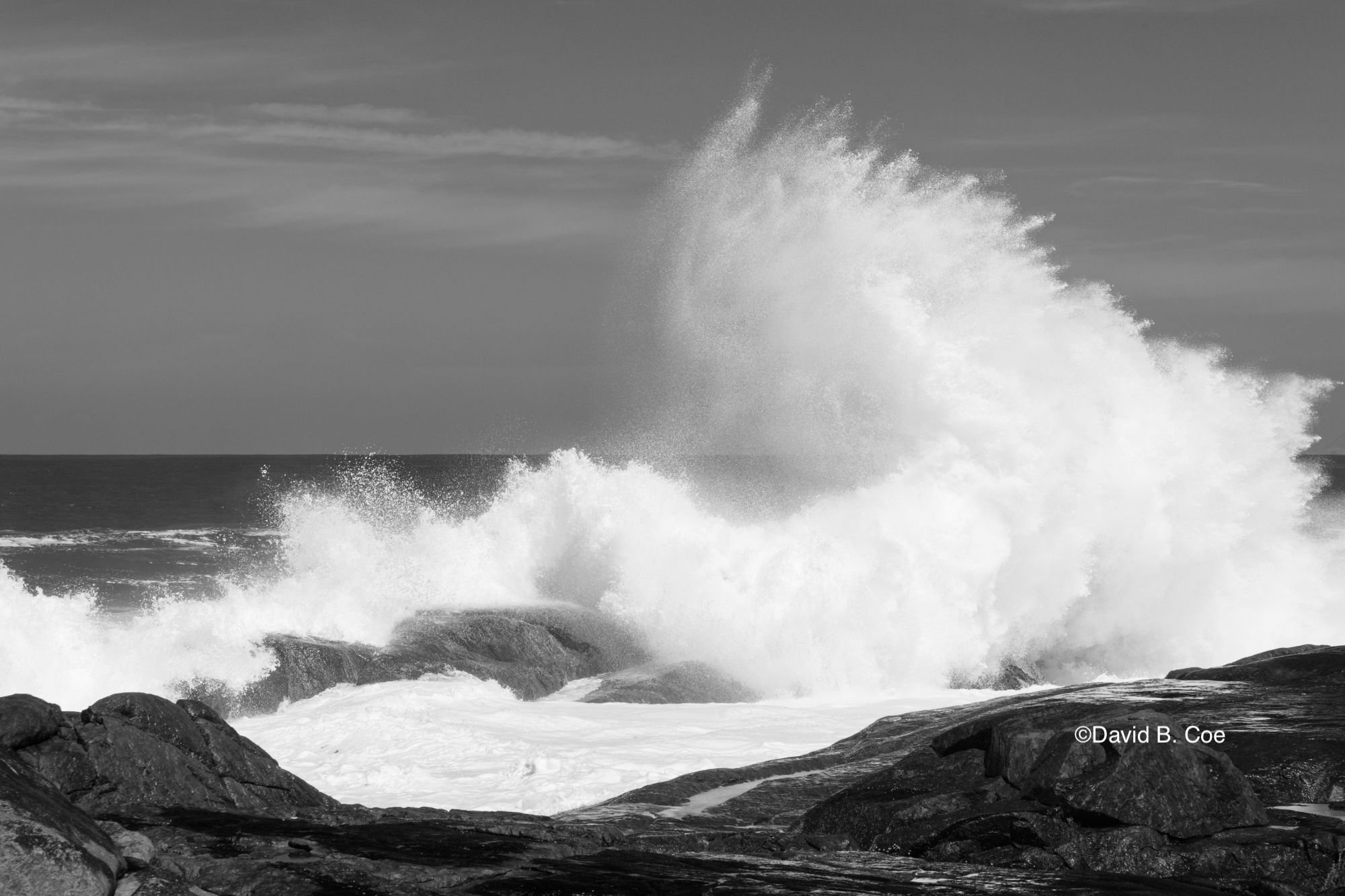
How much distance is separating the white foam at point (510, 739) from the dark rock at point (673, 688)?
0.50m

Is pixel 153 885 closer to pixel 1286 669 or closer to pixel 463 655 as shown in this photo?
pixel 1286 669

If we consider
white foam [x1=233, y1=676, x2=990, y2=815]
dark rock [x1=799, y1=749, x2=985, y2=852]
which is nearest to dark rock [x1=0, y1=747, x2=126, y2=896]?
dark rock [x1=799, y1=749, x2=985, y2=852]

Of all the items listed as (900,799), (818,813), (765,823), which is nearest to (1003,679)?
(765,823)

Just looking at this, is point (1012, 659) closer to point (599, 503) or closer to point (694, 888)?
point (599, 503)

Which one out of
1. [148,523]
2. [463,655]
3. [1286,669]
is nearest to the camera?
[1286,669]

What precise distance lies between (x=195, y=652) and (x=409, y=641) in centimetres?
345

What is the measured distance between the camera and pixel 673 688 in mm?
22016

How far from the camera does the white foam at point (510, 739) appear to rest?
15.8 metres

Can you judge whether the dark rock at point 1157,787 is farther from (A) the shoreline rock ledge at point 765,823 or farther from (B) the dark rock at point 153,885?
(B) the dark rock at point 153,885

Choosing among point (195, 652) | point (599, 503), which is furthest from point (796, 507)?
point (195, 652)

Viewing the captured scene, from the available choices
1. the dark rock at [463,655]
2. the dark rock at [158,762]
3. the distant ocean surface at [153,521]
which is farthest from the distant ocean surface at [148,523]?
the dark rock at [158,762]

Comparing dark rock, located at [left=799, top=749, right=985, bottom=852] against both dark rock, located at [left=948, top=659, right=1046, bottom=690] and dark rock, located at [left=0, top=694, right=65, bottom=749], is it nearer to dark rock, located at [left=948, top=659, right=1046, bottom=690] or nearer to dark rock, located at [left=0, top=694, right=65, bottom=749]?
dark rock, located at [left=0, top=694, right=65, bottom=749]

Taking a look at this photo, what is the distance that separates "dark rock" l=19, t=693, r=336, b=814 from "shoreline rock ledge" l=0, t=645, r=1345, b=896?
0.02 metres

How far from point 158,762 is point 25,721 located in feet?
3.31
